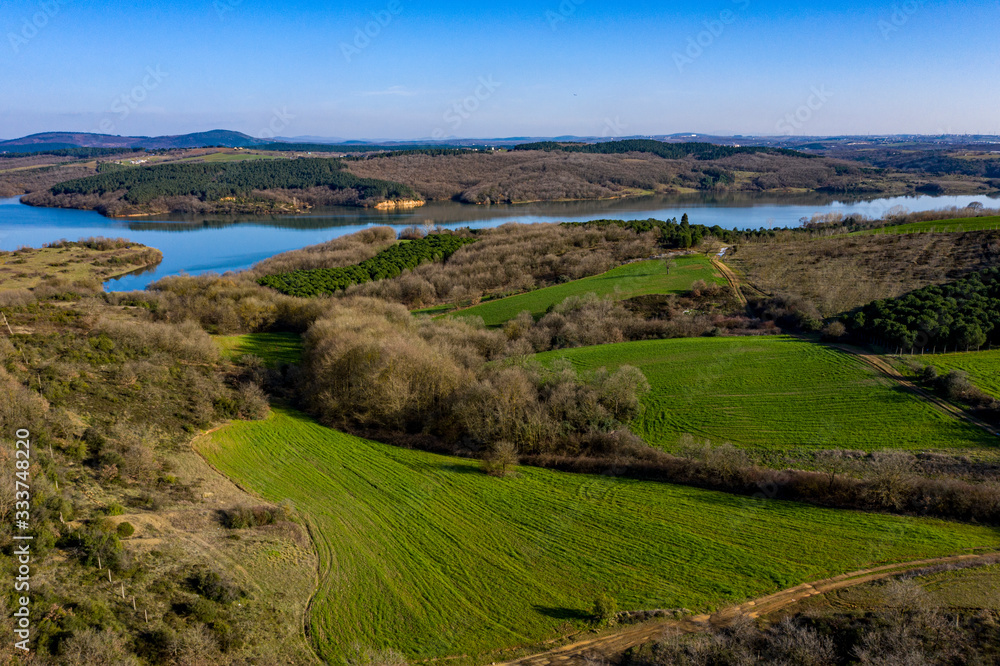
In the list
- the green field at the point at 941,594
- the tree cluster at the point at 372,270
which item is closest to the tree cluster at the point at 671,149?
the tree cluster at the point at 372,270

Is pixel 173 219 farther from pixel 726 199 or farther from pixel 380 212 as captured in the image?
pixel 726 199

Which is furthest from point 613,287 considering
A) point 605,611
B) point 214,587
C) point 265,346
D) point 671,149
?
point 671,149

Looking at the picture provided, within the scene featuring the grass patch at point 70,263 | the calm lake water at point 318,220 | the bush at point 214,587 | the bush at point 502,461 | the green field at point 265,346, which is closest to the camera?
the bush at point 214,587

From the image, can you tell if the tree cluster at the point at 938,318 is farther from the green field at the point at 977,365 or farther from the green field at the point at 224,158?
the green field at the point at 224,158

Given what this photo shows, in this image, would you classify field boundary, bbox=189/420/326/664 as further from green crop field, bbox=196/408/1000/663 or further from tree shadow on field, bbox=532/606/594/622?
tree shadow on field, bbox=532/606/594/622

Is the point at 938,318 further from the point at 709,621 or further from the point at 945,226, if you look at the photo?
the point at 945,226

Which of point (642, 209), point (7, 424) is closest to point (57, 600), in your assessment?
point (7, 424)

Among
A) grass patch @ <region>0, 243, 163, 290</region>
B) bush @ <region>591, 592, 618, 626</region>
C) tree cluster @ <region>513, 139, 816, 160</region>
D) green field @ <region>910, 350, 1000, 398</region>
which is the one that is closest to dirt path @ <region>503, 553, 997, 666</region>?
bush @ <region>591, 592, 618, 626</region>
